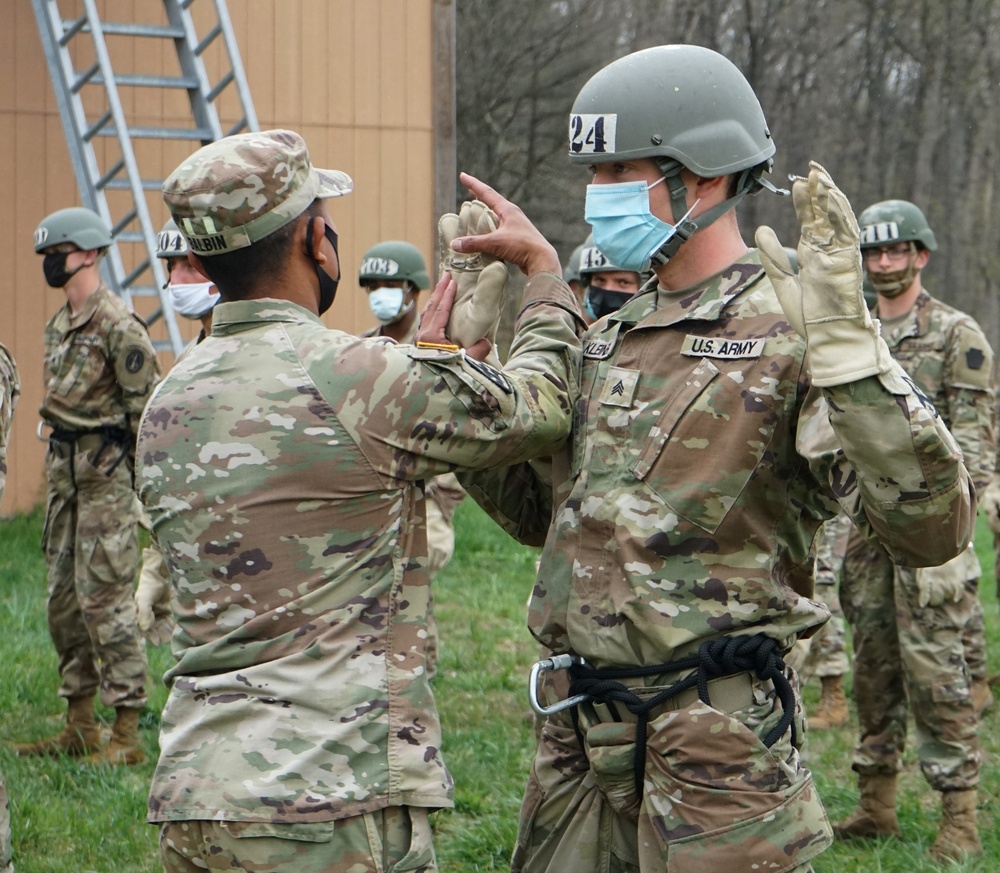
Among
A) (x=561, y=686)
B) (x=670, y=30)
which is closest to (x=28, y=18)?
(x=561, y=686)

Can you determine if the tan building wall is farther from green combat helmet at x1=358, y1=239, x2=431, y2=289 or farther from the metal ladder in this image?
green combat helmet at x1=358, y1=239, x2=431, y2=289

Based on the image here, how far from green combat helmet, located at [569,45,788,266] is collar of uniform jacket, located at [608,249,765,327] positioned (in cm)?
11

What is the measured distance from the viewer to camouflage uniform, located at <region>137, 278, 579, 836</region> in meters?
2.62

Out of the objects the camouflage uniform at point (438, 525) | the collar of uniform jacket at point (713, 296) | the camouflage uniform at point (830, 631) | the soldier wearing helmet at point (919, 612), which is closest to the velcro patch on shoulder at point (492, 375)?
the collar of uniform jacket at point (713, 296)

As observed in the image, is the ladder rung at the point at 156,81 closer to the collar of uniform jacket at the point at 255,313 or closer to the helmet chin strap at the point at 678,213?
the collar of uniform jacket at the point at 255,313

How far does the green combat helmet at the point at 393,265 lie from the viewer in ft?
26.2

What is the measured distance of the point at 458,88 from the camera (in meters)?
20.7

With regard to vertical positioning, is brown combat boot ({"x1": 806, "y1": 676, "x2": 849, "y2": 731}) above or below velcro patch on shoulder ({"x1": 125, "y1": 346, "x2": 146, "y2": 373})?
below

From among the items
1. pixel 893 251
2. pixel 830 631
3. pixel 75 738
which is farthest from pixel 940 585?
pixel 75 738

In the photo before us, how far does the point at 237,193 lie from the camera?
9.02 feet

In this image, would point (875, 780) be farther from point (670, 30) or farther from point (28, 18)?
point (670, 30)

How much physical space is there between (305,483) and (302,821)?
65 centimetres

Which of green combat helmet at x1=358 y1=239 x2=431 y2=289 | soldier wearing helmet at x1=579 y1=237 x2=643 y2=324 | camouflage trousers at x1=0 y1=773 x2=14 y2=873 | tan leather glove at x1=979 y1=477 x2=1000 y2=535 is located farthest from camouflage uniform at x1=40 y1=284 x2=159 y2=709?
tan leather glove at x1=979 y1=477 x2=1000 y2=535

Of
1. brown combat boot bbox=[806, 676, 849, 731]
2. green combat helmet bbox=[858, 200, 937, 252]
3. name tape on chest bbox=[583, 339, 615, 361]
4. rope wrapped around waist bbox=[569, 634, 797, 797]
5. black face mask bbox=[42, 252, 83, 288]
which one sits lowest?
brown combat boot bbox=[806, 676, 849, 731]
